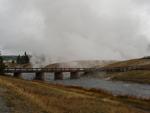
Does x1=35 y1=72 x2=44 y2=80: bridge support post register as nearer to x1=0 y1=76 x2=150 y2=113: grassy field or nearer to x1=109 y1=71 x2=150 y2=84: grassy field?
x1=109 y1=71 x2=150 y2=84: grassy field

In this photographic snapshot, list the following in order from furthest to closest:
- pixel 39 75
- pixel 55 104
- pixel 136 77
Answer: pixel 39 75, pixel 136 77, pixel 55 104

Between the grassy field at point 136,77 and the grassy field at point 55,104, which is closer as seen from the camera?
the grassy field at point 55,104

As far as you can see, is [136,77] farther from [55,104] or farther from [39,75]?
[55,104]

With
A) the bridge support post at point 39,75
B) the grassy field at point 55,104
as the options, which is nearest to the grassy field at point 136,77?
the bridge support post at point 39,75

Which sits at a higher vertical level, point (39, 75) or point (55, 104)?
point (39, 75)

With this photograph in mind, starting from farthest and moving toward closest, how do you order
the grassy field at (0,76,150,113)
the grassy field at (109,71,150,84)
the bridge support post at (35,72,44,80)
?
1. the bridge support post at (35,72,44,80)
2. the grassy field at (109,71,150,84)
3. the grassy field at (0,76,150,113)

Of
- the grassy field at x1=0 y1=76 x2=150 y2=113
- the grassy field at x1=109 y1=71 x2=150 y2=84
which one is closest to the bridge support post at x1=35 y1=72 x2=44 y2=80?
the grassy field at x1=109 y1=71 x2=150 y2=84

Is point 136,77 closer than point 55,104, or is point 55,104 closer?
point 55,104

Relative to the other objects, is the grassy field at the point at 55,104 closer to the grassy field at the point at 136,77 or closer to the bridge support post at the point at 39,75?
the grassy field at the point at 136,77

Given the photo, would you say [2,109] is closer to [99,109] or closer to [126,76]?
[99,109]

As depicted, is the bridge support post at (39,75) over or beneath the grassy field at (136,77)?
over

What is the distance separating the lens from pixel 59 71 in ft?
655

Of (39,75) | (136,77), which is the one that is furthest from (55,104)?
(39,75)

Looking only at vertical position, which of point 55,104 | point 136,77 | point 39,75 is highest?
point 39,75
